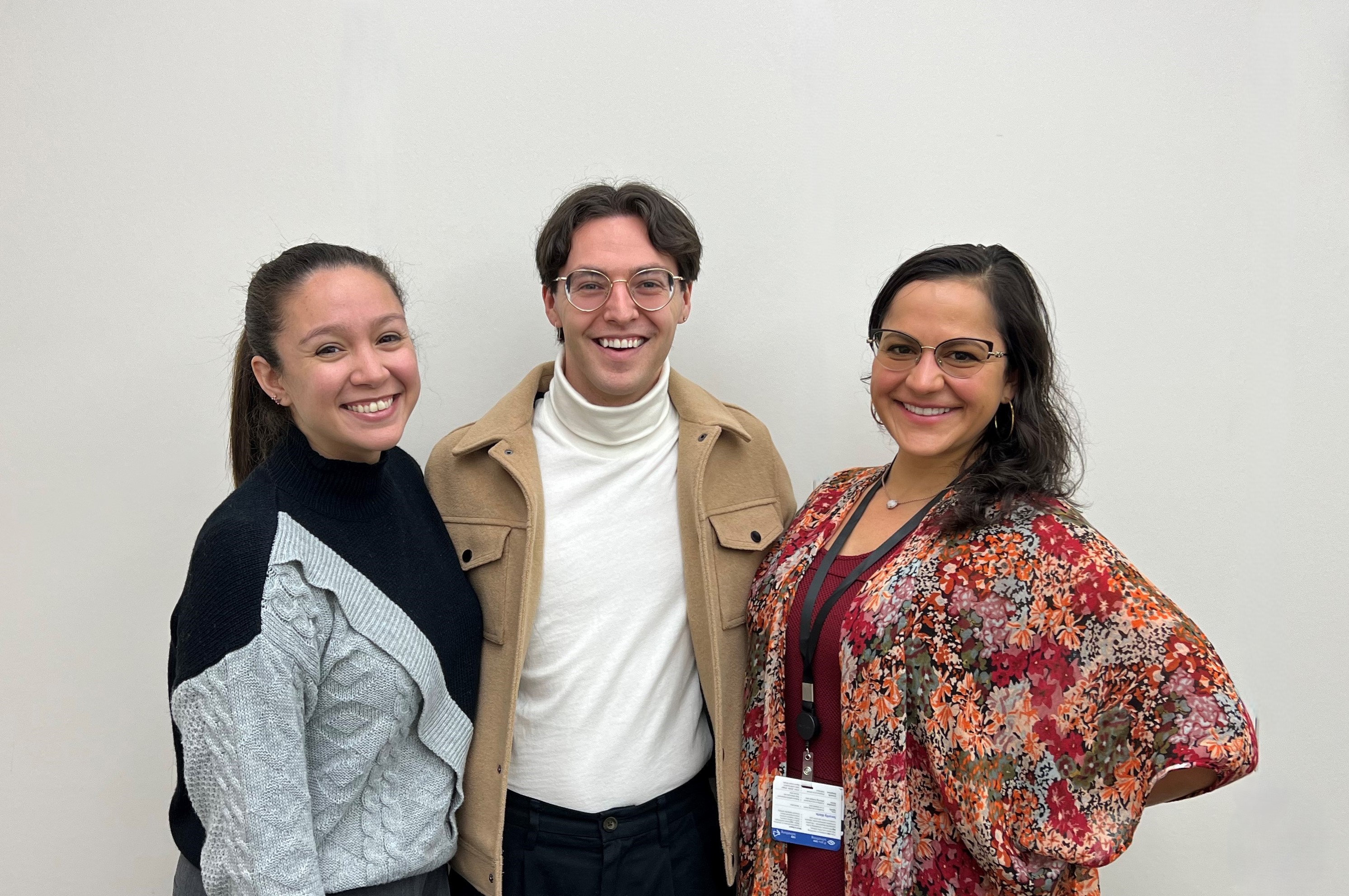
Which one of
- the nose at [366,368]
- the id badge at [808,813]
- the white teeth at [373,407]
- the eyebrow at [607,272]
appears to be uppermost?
the eyebrow at [607,272]

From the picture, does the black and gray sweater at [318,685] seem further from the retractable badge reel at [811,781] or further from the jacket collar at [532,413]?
the retractable badge reel at [811,781]

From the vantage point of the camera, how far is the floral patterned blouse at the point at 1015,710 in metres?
1.43

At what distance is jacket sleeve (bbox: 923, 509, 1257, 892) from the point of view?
1.41 metres

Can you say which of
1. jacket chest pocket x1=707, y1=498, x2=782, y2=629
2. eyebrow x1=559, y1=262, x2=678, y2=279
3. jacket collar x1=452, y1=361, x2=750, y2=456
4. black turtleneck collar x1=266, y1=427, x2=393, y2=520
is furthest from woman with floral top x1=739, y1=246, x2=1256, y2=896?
black turtleneck collar x1=266, y1=427, x2=393, y2=520

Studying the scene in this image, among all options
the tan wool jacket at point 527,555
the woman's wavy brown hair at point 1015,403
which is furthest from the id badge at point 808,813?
the woman's wavy brown hair at point 1015,403

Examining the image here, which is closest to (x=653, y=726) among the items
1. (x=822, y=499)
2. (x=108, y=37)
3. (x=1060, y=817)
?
(x=822, y=499)

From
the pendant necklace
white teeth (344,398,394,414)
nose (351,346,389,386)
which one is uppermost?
nose (351,346,389,386)

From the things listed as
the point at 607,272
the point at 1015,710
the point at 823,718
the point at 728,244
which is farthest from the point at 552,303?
the point at 1015,710

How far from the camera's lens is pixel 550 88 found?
239 cm

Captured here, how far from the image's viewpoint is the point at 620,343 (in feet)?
6.42

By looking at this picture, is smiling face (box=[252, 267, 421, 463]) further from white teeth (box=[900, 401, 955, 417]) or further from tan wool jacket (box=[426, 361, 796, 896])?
white teeth (box=[900, 401, 955, 417])

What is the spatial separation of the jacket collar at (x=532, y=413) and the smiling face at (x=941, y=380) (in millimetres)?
450

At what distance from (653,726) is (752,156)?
1.49m

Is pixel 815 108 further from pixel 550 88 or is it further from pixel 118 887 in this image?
pixel 118 887
